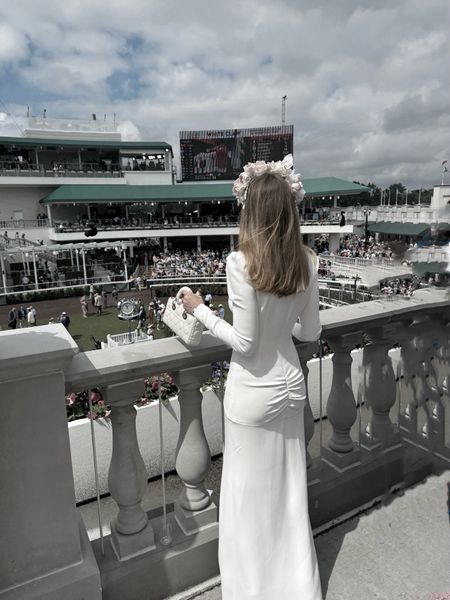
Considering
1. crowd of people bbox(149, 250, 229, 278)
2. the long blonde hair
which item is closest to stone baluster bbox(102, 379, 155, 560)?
the long blonde hair

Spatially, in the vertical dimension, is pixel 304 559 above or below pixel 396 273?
below

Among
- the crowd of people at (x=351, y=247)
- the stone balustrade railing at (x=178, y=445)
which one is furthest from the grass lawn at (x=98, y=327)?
the crowd of people at (x=351, y=247)

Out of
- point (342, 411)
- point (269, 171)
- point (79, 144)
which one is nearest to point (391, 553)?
point (342, 411)

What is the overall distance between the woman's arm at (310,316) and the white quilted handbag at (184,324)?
427 mm

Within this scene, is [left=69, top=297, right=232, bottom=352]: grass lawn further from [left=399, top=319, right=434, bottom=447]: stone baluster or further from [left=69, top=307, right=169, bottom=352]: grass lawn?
[left=399, top=319, right=434, bottom=447]: stone baluster

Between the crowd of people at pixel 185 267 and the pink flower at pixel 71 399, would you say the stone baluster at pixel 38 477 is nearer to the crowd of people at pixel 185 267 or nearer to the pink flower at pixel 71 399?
the pink flower at pixel 71 399

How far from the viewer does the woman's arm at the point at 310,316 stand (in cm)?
179

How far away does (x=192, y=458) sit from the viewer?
6.65 ft

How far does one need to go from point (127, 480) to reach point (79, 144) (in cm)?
4790

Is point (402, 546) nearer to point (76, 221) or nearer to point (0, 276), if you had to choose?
point (0, 276)

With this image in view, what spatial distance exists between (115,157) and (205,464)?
50.3m

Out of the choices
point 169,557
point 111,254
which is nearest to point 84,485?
point 169,557

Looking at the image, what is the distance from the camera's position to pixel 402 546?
226 centimetres

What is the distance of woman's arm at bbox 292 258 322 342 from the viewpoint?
179 cm
